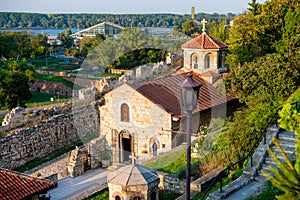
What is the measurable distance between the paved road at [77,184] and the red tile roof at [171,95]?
→ 4.24 metres

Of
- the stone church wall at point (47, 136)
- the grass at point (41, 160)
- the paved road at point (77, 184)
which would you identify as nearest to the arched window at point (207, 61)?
the stone church wall at point (47, 136)

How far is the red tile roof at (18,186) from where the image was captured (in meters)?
11.0

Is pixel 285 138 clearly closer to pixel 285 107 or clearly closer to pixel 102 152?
pixel 285 107

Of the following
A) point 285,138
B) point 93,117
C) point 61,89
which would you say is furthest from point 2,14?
point 285,138

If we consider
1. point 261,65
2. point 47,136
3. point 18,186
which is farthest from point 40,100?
point 18,186

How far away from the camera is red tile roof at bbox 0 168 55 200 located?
11.0 m

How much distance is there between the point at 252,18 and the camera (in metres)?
22.4

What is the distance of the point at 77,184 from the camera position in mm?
17531

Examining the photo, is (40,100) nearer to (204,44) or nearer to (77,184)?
(204,44)

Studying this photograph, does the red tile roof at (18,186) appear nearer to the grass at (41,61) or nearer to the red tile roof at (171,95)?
the red tile roof at (171,95)

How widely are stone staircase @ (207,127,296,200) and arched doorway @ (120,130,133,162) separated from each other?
9.33 m

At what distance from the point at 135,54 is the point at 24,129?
14422 millimetres

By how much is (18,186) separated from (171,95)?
9.68m

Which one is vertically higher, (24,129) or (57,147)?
(24,129)
